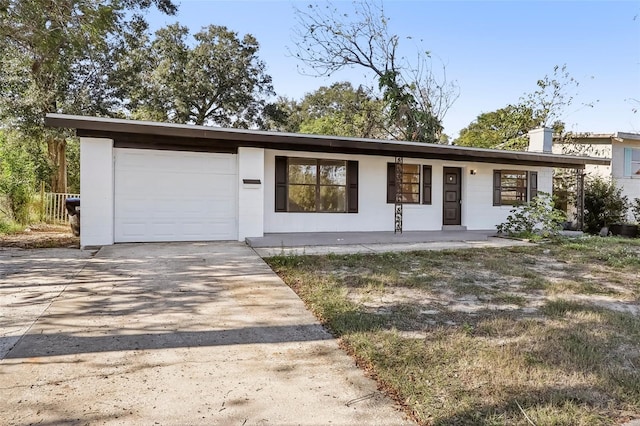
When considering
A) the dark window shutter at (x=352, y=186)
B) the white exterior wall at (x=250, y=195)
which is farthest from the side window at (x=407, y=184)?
the white exterior wall at (x=250, y=195)

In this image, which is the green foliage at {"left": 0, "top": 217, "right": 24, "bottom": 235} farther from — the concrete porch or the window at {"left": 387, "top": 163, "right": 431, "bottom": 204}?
the window at {"left": 387, "top": 163, "right": 431, "bottom": 204}

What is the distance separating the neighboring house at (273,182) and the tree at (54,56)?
2.09 metres

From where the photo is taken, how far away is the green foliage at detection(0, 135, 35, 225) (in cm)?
1089

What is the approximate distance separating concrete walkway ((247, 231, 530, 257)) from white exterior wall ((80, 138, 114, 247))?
9.32 ft

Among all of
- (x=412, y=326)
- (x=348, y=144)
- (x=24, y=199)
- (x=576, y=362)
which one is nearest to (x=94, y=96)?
(x=24, y=199)

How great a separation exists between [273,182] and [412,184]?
13.6ft

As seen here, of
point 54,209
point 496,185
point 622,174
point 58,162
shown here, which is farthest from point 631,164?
point 58,162

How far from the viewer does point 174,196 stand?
27.8ft

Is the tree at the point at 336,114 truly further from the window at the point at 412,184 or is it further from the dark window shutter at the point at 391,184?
the dark window shutter at the point at 391,184

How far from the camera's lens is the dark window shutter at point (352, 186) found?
10461mm

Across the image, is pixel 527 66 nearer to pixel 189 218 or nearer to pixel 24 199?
pixel 189 218

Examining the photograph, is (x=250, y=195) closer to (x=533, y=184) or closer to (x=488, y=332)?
(x=488, y=332)

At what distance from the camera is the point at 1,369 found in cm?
250

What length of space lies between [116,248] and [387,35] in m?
16.3
